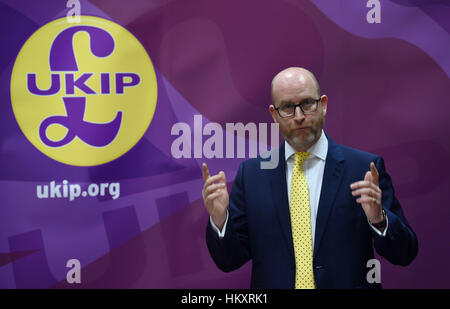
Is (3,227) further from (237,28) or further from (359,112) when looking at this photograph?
(359,112)

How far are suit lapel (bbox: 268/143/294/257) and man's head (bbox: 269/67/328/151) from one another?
0.13m

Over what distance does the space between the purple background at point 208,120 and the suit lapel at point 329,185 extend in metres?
0.55

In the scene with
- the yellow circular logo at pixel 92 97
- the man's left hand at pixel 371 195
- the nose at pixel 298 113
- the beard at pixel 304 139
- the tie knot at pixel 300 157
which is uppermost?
the yellow circular logo at pixel 92 97

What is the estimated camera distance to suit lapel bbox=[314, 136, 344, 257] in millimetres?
1745

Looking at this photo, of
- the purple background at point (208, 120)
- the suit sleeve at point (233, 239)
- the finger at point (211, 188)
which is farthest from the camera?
the purple background at point (208, 120)

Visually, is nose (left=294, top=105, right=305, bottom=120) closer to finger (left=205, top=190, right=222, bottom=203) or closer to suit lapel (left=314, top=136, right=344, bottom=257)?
suit lapel (left=314, top=136, right=344, bottom=257)

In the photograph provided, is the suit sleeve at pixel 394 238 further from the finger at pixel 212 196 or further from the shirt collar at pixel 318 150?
the finger at pixel 212 196

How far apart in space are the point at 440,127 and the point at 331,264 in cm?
110

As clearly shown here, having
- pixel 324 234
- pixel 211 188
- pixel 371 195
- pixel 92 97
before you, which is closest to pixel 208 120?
pixel 92 97

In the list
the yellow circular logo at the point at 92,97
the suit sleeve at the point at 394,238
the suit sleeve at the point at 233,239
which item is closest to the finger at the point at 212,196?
the suit sleeve at the point at 233,239

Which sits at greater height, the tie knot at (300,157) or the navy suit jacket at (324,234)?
the tie knot at (300,157)

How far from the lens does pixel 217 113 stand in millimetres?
2389

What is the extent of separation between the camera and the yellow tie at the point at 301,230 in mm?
1755

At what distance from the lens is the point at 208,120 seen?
2387 millimetres
